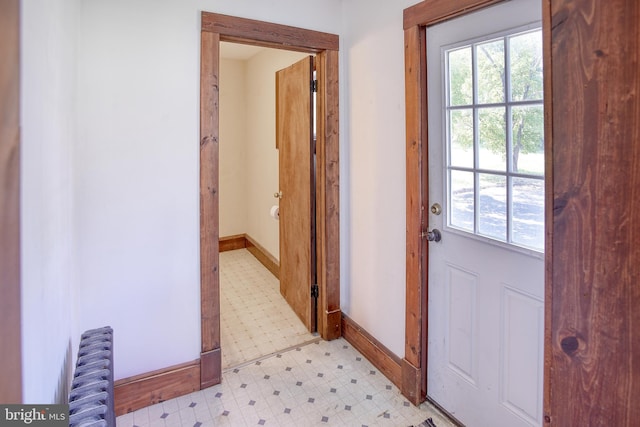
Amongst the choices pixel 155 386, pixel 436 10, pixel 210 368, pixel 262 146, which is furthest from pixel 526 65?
pixel 262 146

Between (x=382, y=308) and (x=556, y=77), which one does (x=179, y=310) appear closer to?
(x=382, y=308)

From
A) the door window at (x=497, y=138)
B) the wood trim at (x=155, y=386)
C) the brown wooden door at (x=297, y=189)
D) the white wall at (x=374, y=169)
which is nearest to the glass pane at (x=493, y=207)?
the door window at (x=497, y=138)

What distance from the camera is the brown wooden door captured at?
8.86 feet

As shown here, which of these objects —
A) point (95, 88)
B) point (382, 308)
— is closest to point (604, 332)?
point (382, 308)

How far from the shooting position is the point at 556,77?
2.92 ft

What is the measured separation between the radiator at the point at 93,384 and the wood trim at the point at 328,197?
141 centimetres

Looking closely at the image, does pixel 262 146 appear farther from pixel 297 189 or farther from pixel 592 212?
pixel 592 212

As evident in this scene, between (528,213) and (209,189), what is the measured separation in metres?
1.53

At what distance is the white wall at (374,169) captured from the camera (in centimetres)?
210

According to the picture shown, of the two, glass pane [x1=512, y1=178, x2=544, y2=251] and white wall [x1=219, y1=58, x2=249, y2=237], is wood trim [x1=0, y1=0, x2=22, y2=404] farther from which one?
white wall [x1=219, y1=58, x2=249, y2=237]

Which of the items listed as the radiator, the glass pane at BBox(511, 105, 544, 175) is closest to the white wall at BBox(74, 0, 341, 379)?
the radiator

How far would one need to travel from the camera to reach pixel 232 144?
186 inches

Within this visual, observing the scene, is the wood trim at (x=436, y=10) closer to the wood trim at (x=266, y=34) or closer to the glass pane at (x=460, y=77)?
the glass pane at (x=460, y=77)

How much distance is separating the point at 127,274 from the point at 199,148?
2.44ft
